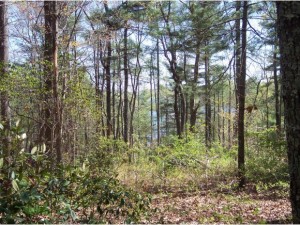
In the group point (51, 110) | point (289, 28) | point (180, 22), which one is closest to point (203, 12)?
point (180, 22)

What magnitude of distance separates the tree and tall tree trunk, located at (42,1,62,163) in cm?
579

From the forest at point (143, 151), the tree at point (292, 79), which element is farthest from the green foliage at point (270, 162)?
the tree at point (292, 79)

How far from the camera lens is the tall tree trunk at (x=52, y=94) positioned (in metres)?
7.04

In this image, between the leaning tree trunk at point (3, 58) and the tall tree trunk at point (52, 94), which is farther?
the leaning tree trunk at point (3, 58)

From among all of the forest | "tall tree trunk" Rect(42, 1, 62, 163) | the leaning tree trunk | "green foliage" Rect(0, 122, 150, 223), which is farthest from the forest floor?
the leaning tree trunk

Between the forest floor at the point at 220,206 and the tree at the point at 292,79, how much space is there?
255 centimetres

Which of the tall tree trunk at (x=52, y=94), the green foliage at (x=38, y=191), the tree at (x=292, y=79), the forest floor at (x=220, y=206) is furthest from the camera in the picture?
the tall tree trunk at (x=52, y=94)

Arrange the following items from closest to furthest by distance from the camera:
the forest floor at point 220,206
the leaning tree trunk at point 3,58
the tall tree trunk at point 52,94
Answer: the forest floor at point 220,206, the tall tree trunk at point 52,94, the leaning tree trunk at point 3,58

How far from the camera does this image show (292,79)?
181 centimetres

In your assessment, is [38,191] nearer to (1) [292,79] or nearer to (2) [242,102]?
(1) [292,79]

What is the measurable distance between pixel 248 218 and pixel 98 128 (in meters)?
6.32

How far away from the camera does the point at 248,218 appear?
5137 mm

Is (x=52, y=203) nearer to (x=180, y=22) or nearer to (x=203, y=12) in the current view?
(x=203, y=12)

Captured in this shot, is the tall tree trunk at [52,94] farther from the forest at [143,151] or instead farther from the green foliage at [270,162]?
the green foliage at [270,162]
